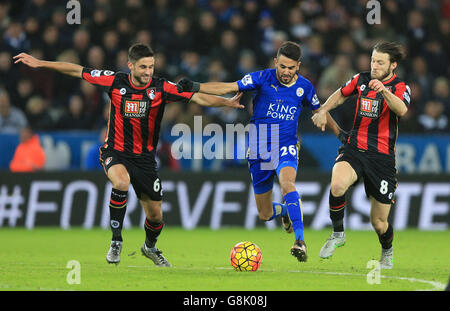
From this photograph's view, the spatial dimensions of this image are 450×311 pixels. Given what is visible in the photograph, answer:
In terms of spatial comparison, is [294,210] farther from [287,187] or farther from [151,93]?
[151,93]

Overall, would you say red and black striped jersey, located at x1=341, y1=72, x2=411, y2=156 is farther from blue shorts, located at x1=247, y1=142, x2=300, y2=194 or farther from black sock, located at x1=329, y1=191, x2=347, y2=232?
blue shorts, located at x1=247, y1=142, x2=300, y2=194

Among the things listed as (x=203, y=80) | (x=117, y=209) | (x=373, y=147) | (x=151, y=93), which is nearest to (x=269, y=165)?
(x=373, y=147)

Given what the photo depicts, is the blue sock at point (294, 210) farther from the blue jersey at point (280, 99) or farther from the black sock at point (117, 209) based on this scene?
the black sock at point (117, 209)

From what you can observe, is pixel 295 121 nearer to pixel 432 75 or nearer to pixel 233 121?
pixel 233 121

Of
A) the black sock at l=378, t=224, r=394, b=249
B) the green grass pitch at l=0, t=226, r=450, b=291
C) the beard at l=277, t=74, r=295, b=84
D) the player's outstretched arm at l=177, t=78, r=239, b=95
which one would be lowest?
the green grass pitch at l=0, t=226, r=450, b=291

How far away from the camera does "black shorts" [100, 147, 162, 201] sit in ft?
30.1

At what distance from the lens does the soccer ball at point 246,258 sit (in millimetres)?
8812

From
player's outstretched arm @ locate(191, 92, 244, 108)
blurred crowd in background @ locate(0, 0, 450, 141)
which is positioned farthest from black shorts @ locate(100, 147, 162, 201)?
blurred crowd in background @ locate(0, 0, 450, 141)

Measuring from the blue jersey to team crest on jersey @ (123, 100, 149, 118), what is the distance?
3.82 ft

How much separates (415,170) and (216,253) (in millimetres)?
6002

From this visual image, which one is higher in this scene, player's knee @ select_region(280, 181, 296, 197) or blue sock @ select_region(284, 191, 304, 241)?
player's knee @ select_region(280, 181, 296, 197)

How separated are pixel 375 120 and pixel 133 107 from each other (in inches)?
103

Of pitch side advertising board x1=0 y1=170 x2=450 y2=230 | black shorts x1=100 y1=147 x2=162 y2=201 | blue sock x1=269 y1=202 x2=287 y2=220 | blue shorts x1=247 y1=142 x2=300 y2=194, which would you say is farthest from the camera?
pitch side advertising board x1=0 y1=170 x2=450 y2=230

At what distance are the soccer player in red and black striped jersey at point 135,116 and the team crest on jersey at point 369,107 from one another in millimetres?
1316
